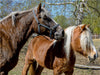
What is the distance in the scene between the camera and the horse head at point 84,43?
2.53 meters

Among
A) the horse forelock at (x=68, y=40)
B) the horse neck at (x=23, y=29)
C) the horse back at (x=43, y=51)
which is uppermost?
the horse neck at (x=23, y=29)

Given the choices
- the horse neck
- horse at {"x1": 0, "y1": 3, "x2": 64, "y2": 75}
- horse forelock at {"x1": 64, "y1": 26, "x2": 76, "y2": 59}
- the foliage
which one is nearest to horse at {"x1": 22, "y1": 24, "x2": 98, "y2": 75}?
horse forelock at {"x1": 64, "y1": 26, "x2": 76, "y2": 59}

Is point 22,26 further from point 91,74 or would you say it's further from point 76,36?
point 91,74

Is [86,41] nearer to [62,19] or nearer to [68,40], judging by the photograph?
[68,40]

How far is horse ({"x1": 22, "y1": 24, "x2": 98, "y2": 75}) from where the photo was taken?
256 cm

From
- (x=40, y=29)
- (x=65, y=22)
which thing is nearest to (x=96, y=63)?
(x=65, y=22)

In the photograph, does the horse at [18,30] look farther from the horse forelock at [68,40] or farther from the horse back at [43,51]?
the horse back at [43,51]

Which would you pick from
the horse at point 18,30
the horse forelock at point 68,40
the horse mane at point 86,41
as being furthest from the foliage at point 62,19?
the horse at point 18,30

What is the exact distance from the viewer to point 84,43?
254 cm

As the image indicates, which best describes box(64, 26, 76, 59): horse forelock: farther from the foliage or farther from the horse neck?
the foliage

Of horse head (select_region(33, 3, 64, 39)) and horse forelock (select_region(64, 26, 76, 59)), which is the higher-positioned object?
horse head (select_region(33, 3, 64, 39))

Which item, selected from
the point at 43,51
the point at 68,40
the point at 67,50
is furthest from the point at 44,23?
the point at 43,51

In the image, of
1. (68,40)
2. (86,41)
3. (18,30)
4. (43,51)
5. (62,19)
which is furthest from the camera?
(62,19)

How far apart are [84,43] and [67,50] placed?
1.67 ft
